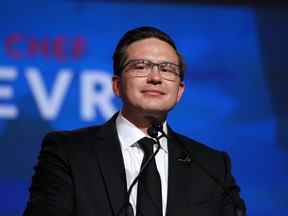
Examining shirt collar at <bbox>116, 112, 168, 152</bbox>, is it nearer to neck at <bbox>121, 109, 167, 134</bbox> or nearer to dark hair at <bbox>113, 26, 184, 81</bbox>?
neck at <bbox>121, 109, 167, 134</bbox>

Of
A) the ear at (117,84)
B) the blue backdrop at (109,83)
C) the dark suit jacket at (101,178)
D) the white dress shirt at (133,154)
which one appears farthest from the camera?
the blue backdrop at (109,83)

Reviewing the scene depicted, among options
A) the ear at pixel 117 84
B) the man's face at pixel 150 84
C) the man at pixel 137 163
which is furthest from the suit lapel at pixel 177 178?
the ear at pixel 117 84

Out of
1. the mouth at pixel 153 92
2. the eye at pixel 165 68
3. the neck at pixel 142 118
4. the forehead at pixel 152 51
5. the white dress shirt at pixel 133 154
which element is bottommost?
the white dress shirt at pixel 133 154

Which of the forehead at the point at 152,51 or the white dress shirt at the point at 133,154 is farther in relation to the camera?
the forehead at the point at 152,51

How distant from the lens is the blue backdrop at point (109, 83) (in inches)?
122

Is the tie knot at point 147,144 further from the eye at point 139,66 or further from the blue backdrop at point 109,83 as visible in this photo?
the blue backdrop at point 109,83

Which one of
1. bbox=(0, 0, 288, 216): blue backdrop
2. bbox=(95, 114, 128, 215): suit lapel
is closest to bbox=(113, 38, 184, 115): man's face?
bbox=(95, 114, 128, 215): suit lapel

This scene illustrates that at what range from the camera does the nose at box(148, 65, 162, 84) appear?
1956 mm

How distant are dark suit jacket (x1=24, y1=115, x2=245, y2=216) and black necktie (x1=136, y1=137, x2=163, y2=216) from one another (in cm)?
4

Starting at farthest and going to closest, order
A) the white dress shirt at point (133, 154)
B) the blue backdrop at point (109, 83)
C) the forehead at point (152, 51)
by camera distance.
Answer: the blue backdrop at point (109, 83), the forehead at point (152, 51), the white dress shirt at point (133, 154)

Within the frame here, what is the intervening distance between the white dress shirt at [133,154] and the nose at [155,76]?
18 centimetres

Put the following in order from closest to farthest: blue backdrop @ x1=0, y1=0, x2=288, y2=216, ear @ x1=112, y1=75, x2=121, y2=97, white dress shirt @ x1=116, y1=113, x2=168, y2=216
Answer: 1. white dress shirt @ x1=116, y1=113, x2=168, y2=216
2. ear @ x1=112, y1=75, x2=121, y2=97
3. blue backdrop @ x1=0, y1=0, x2=288, y2=216

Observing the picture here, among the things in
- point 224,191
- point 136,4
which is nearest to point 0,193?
point 136,4

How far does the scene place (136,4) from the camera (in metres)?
3.29
